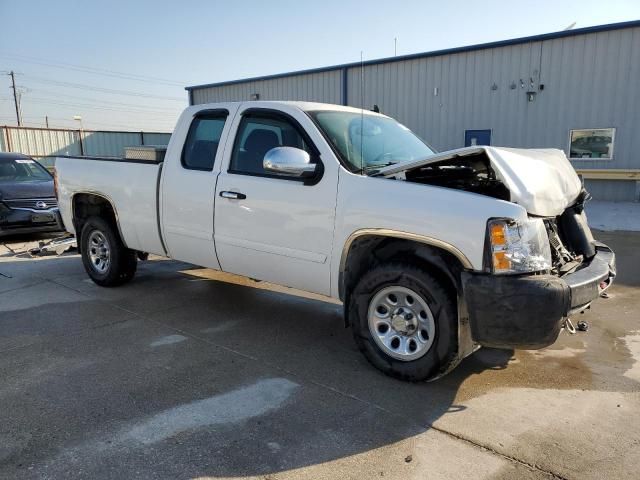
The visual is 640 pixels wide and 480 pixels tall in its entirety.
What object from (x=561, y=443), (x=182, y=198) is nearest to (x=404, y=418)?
(x=561, y=443)

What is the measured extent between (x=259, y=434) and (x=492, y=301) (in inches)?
63.1

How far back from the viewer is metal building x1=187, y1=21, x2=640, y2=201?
13242 millimetres

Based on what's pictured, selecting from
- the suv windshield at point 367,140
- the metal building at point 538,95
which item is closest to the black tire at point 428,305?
the suv windshield at point 367,140

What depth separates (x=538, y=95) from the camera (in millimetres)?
14297

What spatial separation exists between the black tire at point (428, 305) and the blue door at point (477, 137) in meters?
12.8

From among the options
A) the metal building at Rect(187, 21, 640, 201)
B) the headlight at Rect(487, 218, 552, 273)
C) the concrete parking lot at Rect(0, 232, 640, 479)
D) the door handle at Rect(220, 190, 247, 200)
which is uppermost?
the metal building at Rect(187, 21, 640, 201)

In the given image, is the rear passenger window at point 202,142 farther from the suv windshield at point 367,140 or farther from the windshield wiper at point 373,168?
the windshield wiper at point 373,168

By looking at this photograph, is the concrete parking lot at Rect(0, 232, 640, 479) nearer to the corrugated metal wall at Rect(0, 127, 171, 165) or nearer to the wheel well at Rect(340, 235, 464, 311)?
the wheel well at Rect(340, 235, 464, 311)

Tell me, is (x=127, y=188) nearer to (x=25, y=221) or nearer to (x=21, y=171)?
(x=25, y=221)

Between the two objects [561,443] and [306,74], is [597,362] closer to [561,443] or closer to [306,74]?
[561,443]

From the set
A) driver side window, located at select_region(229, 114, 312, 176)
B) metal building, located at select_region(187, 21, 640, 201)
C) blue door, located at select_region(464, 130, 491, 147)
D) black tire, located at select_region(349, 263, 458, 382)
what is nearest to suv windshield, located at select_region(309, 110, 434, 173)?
driver side window, located at select_region(229, 114, 312, 176)

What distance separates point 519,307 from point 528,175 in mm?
945

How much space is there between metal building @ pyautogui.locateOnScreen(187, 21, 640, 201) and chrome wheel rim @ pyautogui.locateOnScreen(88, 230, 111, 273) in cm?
756

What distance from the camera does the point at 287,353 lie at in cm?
411
